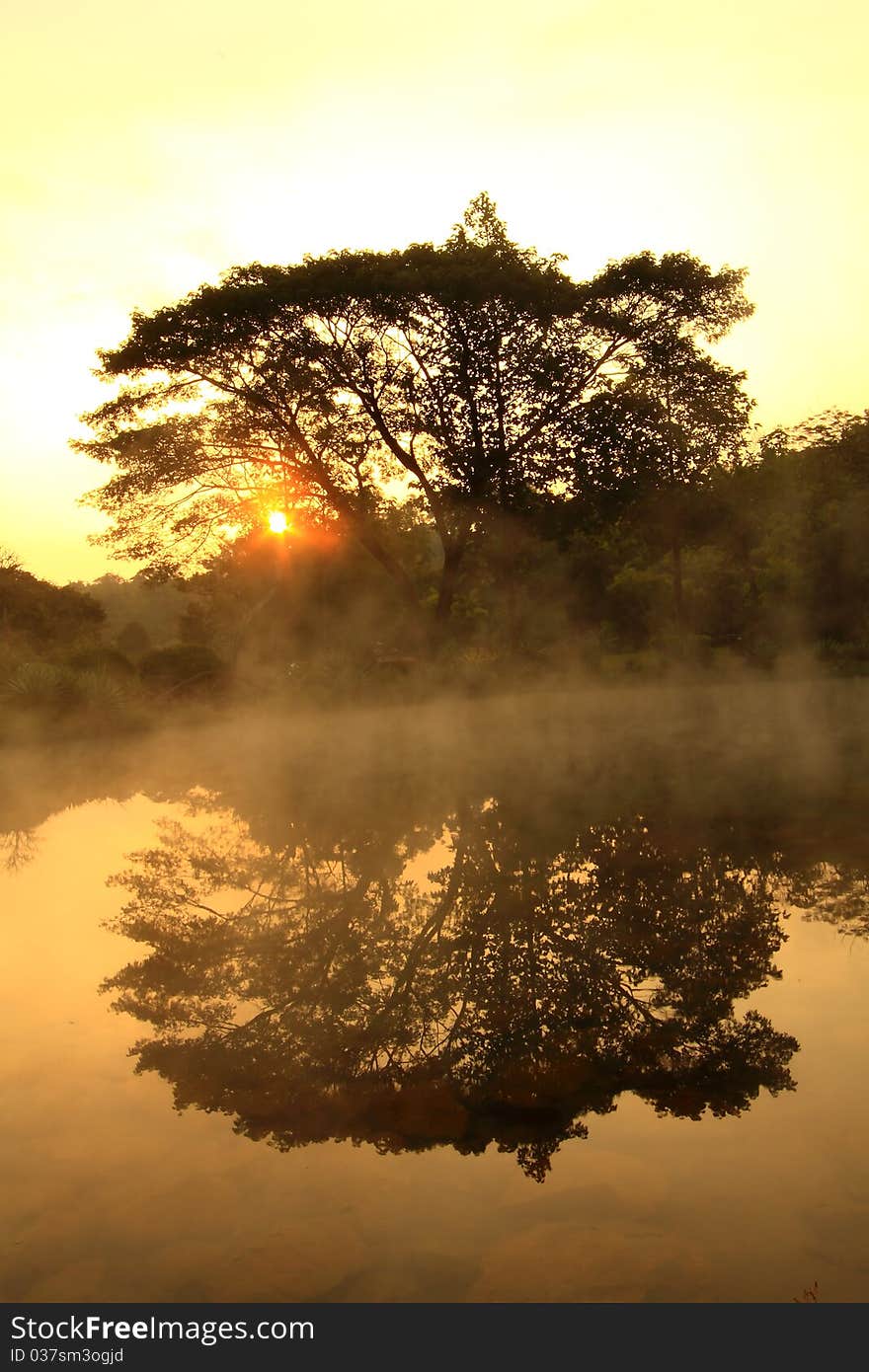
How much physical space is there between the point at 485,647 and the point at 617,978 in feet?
80.9

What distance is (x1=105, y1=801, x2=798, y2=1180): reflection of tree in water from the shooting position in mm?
3385

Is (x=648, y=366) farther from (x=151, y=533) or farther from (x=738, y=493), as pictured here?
(x=151, y=533)

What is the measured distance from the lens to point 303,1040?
3967mm

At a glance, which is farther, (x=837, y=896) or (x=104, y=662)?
(x=104, y=662)

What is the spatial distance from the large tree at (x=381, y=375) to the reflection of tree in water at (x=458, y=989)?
59.2ft

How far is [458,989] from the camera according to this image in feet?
14.6

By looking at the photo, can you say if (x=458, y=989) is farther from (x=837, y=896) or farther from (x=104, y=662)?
(x=104, y=662)

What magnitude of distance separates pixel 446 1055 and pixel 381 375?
21996mm

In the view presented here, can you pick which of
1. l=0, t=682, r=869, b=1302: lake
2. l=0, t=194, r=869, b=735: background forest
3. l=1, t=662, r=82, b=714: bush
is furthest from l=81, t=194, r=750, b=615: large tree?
l=0, t=682, r=869, b=1302: lake

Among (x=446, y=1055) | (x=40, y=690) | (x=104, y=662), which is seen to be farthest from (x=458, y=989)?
(x=104, y=662)

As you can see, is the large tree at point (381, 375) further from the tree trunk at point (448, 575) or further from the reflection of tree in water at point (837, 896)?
the reflection of tree in water at point (837, 896)

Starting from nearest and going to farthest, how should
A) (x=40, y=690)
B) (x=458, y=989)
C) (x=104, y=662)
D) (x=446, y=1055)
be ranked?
(x=446, y=1055), (x=458, y=989), (x=40, y=690), (x=104, y=662)

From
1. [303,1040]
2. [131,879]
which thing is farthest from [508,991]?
[131,879]

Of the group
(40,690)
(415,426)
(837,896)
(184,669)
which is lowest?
(837,896)
